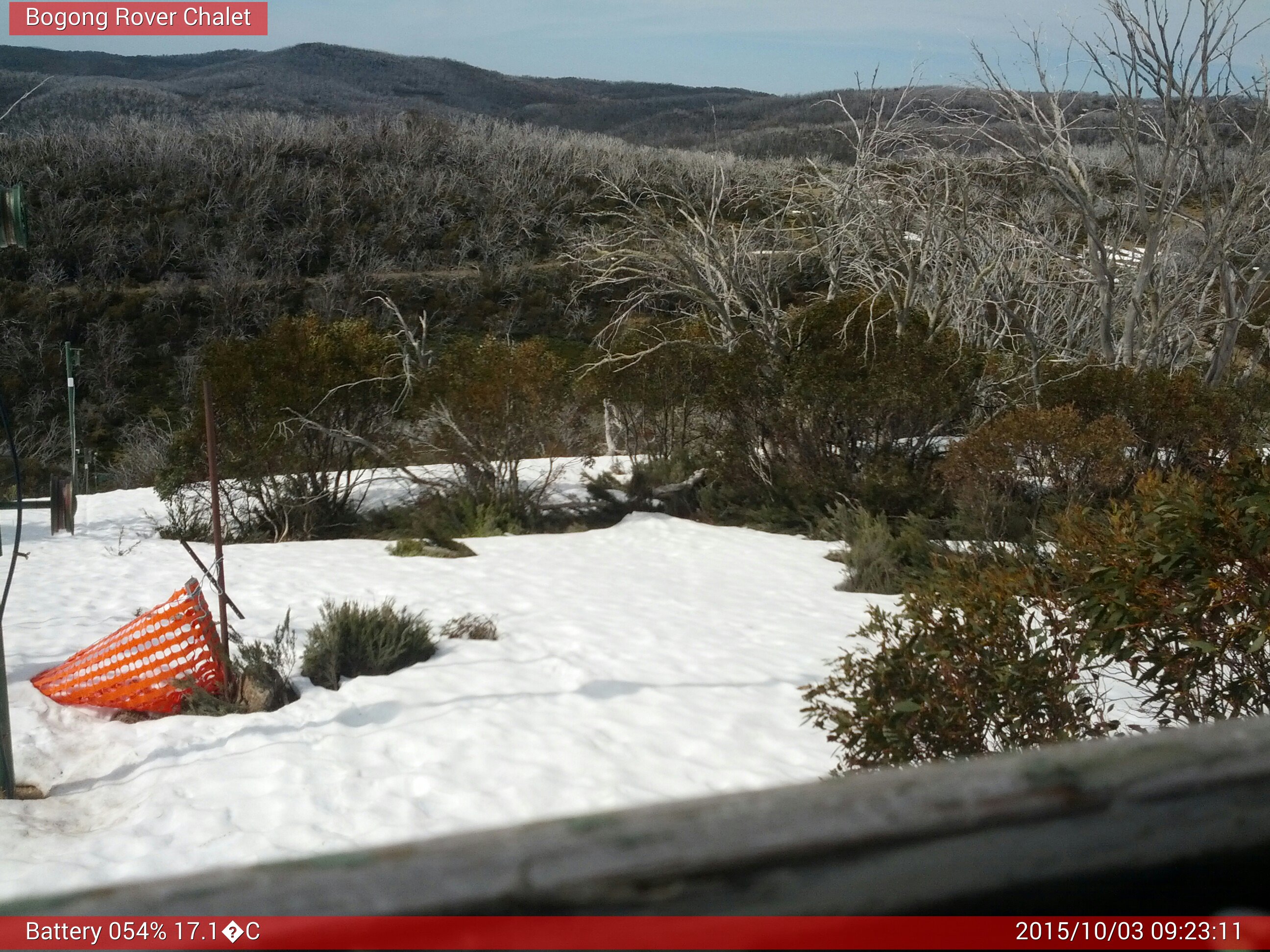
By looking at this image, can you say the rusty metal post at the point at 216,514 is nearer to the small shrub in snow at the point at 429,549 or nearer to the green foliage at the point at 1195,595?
the green foliage at the point at 1195,595

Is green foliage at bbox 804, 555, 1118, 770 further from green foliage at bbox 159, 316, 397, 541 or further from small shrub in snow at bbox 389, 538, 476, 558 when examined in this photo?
green foliage at bbox 159, 316, 397, 541

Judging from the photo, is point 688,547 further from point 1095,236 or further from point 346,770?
point 346,770

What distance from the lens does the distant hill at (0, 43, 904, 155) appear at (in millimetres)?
43000

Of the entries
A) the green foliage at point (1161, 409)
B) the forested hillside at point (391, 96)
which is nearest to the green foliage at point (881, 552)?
the green foliage at point (1161, 409)

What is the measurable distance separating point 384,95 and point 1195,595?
62.8 meters

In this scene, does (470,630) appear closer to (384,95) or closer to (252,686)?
(252,686)

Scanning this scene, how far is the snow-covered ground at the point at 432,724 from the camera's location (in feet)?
12.8

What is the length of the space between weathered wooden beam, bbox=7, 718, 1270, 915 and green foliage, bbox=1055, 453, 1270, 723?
270 cm

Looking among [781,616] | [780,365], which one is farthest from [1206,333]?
[781,616]

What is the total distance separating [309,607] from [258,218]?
25868 millimetres

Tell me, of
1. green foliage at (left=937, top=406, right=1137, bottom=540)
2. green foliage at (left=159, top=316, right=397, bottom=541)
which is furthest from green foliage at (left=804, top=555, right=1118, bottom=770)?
green foliage at (left=159, top=316, right=397, bottom=541)

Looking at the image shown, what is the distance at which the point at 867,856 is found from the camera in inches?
27.6

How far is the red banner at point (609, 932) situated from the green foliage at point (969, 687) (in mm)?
2783

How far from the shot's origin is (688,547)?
10.1 meters
